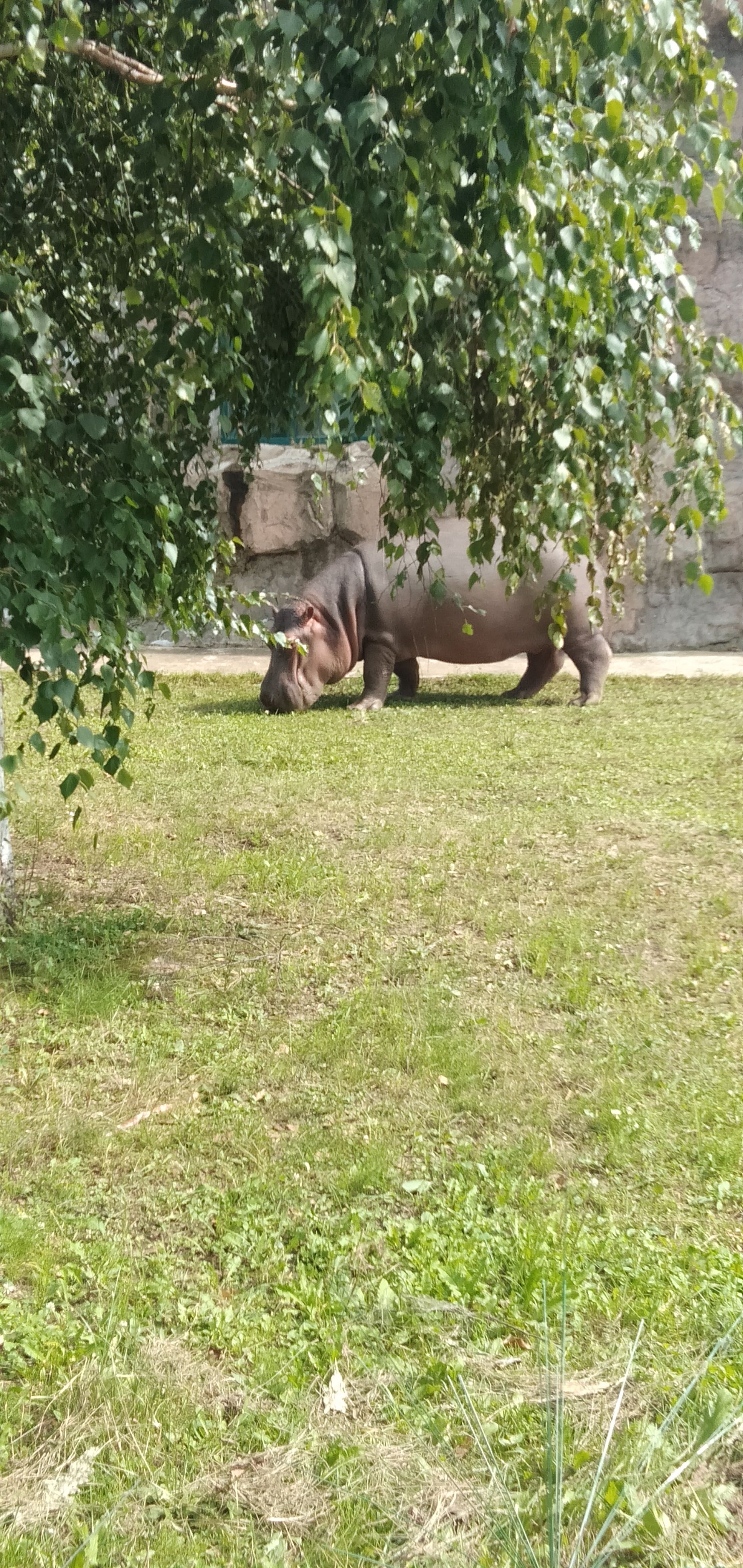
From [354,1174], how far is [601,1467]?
1.30 metres

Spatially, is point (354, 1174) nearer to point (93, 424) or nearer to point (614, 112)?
point (93, 424)

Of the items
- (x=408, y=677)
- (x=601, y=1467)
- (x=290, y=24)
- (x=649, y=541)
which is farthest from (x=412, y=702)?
(x=601, y=1467)

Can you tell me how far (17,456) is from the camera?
9.00 feet

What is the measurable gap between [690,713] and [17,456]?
24.7 feet

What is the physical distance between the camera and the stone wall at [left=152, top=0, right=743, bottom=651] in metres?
13.6

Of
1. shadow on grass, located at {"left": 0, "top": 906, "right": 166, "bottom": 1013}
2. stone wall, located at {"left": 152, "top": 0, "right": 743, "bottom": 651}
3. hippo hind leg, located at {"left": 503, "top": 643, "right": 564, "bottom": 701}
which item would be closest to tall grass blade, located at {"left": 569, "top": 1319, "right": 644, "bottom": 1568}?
shadow on grass, located at {"left": 0, "top": 906, "right": 166, "bottom": 1013}

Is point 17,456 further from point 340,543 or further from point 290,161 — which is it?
point 340,543

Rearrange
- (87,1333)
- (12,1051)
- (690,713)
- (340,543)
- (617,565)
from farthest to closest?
(340,543) < (690,713) < (12,1051) < (617,565) < (87,1333)

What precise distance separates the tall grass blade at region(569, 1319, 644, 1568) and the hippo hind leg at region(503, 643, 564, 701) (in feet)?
28.5

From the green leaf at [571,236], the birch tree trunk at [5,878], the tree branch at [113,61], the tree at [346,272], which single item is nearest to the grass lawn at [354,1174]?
the birch tree trunk at [5,878]

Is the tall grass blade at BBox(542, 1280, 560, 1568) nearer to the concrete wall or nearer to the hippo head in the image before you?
the hippo head

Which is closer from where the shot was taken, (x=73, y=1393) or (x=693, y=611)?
(x=73, y=1393)

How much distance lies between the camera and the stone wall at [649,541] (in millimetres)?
13578

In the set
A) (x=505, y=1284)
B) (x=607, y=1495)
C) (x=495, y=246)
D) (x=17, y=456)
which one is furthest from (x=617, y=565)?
(x=607, y=1495)
